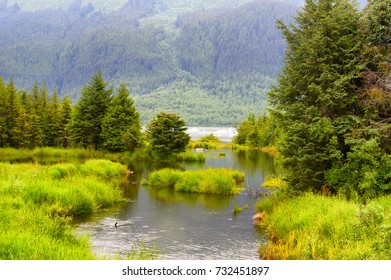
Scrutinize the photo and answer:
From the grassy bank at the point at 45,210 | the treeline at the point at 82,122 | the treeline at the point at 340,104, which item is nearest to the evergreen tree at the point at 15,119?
the treeline at the point at 82,122

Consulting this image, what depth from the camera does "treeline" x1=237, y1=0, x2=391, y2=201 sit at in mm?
19578

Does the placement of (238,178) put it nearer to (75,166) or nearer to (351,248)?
(75,166)

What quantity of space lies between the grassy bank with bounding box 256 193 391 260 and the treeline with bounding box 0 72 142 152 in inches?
1660

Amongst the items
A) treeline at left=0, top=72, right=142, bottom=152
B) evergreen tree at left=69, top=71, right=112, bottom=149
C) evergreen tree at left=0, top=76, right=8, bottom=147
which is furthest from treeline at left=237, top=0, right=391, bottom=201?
evergreen tree at left=0, top=76, right=8, bottom=147

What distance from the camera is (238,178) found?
38.6 metres

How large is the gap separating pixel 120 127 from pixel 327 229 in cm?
5023

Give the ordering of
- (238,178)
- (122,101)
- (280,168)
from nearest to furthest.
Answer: (280,168), (238,178), (122,101)

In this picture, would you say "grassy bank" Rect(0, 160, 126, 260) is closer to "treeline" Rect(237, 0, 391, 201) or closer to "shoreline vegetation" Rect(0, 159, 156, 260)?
"shoreline vegetation" Rect(0, 159, 156, 260)

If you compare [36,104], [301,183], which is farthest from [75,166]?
[36,104]

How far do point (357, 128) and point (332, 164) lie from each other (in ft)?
7.68

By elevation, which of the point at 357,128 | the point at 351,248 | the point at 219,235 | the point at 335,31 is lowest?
the point at 219,235

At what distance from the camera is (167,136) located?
189 ft

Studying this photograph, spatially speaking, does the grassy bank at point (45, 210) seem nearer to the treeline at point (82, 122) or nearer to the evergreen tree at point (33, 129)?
the treeline at point (82, 122)

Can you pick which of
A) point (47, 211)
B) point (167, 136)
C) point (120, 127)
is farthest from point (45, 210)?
point (120, 127)
